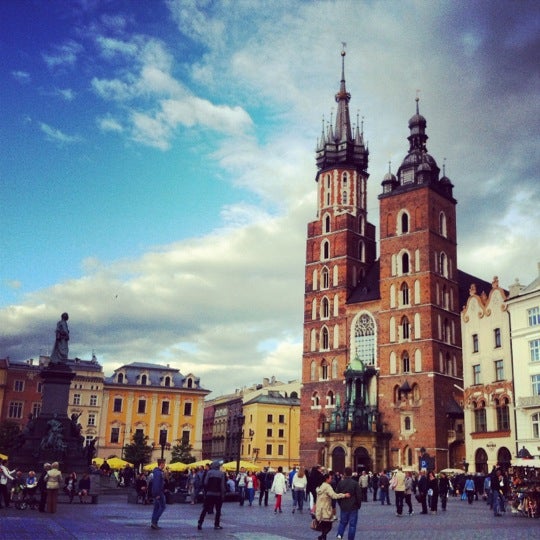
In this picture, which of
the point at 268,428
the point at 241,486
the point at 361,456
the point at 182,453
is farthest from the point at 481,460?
the point at 268,428

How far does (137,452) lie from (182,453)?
→ 19.2 ft

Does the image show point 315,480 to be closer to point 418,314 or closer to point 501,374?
point 501,374

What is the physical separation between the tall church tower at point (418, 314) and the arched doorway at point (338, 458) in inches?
173

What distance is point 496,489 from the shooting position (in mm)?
25641

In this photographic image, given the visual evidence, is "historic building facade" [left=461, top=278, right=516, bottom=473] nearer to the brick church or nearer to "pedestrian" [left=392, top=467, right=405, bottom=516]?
the brick church

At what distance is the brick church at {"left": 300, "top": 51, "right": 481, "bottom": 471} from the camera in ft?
203

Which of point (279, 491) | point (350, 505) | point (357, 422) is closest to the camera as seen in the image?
point (350, 505)

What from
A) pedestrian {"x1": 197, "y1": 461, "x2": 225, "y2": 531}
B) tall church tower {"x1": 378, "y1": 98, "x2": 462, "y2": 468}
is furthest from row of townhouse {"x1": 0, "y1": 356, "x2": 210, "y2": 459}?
pedestrian {"x1": 197, "y1": 461, "x2": 225, "y2": 531}

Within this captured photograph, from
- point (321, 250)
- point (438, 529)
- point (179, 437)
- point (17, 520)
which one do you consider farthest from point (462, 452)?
point (17, 520)

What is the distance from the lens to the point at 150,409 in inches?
3329

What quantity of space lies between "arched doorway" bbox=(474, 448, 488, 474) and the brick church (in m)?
7.05

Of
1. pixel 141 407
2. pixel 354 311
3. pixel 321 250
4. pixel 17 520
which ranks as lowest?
pixel 17 520

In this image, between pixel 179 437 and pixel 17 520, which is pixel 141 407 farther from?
pixel 17 520

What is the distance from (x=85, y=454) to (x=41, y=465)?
9.30 ft
